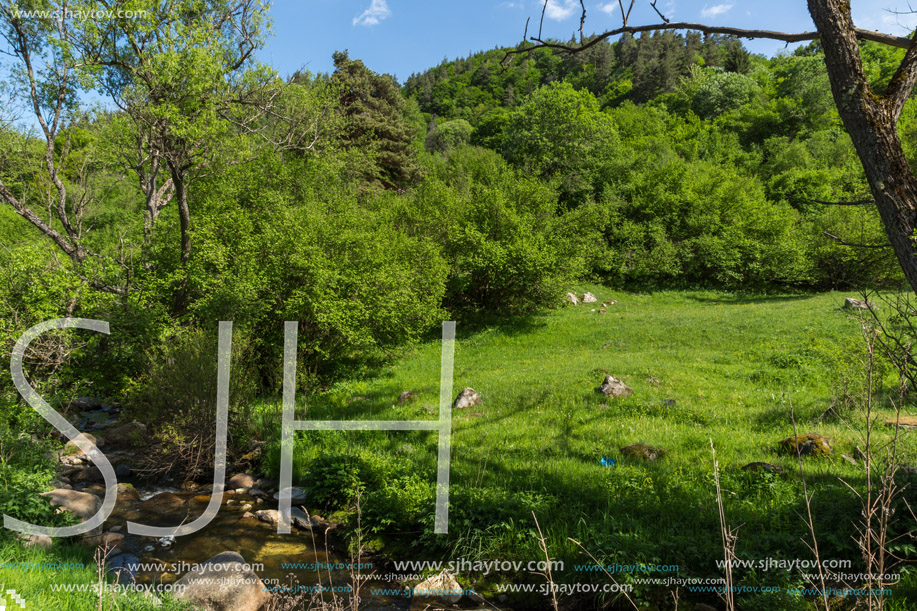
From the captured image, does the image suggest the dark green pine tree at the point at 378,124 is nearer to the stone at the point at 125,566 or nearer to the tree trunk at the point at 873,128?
the stone at the point at 125,566

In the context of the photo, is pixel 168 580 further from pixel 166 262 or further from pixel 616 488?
pixel 166 262

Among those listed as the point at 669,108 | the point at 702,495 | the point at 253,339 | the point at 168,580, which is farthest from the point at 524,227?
the point at 669,108

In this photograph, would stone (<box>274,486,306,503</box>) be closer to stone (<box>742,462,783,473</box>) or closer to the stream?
the stream

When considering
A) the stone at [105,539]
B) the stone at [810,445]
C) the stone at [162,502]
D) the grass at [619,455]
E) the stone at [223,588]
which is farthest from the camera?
the stone at [162,502]

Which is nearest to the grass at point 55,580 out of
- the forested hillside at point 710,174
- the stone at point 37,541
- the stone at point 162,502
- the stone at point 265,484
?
the stone at point 37,541

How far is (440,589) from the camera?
6207 mm

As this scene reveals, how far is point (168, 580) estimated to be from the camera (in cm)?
650

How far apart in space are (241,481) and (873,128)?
11.2m

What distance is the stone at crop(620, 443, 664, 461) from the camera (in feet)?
27.9

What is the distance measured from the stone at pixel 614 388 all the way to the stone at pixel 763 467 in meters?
4.38

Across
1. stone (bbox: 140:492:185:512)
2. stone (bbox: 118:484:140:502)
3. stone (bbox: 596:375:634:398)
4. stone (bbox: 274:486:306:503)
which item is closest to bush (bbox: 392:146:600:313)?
stone (bbox: 596:375:634:398)

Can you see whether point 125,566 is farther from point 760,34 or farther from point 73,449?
point 760,34

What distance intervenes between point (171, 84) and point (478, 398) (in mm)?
11456

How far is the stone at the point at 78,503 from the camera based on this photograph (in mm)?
7480
